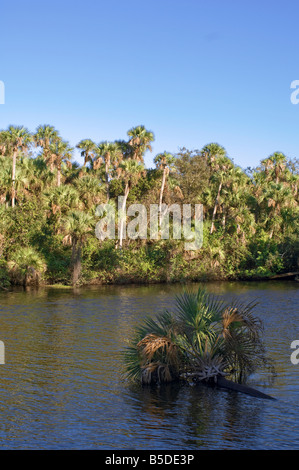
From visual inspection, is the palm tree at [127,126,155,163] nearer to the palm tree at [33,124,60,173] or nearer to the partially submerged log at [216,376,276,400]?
the palm tree at [33,124,60,173]

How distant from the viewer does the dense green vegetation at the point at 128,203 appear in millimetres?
49438

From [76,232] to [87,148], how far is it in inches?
703

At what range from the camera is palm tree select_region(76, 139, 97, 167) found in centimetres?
6133

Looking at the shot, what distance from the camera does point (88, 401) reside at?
47.8 feet

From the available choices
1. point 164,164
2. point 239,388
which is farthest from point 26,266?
point 239,388

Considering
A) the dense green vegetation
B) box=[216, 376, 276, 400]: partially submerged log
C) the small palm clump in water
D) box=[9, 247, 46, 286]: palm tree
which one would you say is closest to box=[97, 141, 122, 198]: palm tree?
the dense green vegetation

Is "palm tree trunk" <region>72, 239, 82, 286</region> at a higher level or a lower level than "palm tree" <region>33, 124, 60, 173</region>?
lower

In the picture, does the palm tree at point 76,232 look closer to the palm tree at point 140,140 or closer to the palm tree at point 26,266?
the palm tree at point 26,266

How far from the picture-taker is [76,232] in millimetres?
46438

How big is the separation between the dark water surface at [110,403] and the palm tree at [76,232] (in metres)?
20.4

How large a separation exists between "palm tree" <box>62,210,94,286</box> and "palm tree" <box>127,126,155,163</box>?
16.5m

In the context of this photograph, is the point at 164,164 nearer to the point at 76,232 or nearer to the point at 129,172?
the point at 129,172

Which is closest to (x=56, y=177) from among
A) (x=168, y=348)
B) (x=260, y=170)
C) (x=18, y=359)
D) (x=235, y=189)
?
(x=235, y=189)
